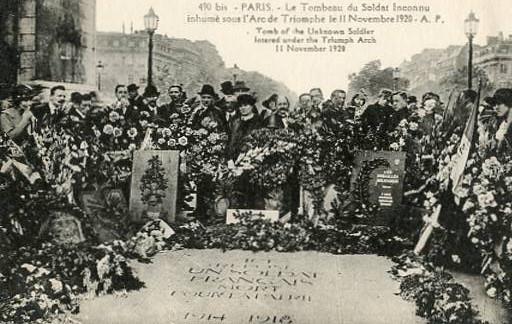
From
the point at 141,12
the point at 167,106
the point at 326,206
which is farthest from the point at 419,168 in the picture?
the point at 141,12

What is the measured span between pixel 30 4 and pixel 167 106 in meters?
1.18

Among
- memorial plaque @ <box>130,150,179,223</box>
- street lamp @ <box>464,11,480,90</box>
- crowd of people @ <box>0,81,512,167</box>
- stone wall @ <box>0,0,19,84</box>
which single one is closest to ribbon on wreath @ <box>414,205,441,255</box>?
crowd of people @ <box>0,81,512,167</box>

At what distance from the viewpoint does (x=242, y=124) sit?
4.38m

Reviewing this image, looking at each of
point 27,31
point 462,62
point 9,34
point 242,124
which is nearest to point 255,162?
point 242,124

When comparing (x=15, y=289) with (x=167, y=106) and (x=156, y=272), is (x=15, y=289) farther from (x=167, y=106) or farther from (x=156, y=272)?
(x=167, y=106)

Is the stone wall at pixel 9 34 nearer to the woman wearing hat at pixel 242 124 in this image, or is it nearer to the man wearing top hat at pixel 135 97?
the man wearing top hat at pixel 135 97

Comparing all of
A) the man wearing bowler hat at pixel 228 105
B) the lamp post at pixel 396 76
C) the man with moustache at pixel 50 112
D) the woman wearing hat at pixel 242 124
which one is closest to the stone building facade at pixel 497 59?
the lamp post at pixel 396 76

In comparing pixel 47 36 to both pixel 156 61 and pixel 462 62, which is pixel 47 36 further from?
pixel 462 62

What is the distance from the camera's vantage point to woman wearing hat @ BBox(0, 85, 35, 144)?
14.5 feet

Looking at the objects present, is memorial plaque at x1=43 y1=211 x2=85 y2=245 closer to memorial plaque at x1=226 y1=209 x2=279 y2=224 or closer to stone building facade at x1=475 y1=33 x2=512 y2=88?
memorial plaque at x1=226 y1=209 x2=279 y2=224

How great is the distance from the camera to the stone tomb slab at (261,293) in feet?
13.0

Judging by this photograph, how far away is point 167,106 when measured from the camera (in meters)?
4.45

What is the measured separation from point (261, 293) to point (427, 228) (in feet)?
3.89

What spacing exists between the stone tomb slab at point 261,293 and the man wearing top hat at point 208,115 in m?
0.91
